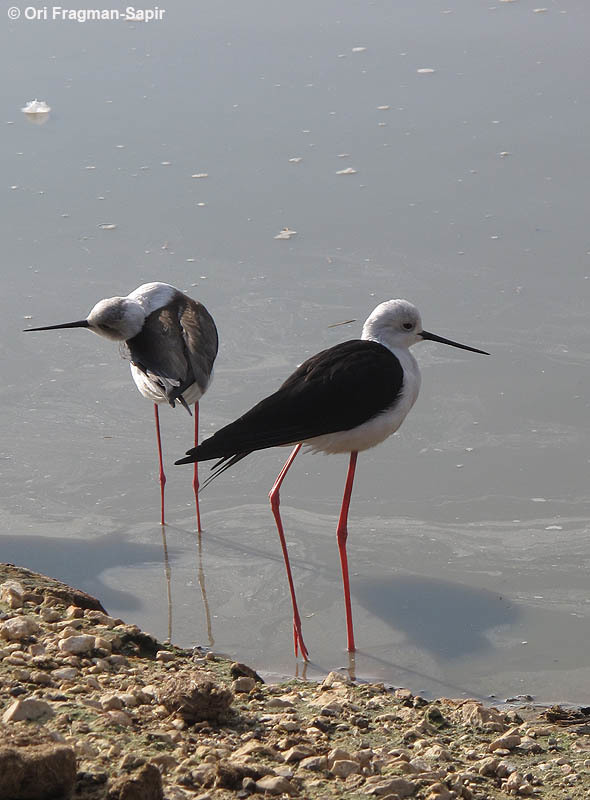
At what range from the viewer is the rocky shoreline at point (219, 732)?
2461 mm

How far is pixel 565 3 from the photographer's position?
11.1m

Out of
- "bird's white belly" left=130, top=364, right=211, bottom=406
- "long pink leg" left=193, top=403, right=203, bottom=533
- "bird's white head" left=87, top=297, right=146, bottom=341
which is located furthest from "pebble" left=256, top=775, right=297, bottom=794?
"bird's white head" left=87, top=297, right=146, bottom=341

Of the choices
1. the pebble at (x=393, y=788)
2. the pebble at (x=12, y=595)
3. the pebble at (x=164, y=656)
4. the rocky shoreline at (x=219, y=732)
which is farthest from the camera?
the pebble at (x=12, y=595)

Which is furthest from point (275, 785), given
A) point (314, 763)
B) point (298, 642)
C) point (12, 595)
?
point (298, 642)

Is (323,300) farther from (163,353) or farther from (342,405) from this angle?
(342,405)

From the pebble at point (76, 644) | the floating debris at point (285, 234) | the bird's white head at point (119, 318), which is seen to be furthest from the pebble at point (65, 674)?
the floating debris at point (285, 234)

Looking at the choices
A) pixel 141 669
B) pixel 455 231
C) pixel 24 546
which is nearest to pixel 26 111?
pixel 455 231

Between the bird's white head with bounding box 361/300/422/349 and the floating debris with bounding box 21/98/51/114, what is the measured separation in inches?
218

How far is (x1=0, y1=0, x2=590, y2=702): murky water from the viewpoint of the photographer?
4.47 m

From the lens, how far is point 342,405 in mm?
4184

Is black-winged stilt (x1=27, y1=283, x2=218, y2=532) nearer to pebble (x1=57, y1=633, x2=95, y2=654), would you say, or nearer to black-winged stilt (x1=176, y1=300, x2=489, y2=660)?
black-winged stilt (x1=176, y1=300, x2=489, y2=660)

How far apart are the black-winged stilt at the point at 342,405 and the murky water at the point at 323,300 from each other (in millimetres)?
418

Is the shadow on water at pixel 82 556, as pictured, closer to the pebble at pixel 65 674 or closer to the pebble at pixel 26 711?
the pebble at pixel 65 674

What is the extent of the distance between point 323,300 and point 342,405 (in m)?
2.32
